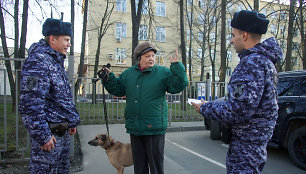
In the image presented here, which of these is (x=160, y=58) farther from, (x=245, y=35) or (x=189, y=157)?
(x=245, y=35)

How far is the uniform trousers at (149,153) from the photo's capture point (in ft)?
9.25

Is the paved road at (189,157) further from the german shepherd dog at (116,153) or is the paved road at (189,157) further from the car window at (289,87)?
the car window at (289,87)

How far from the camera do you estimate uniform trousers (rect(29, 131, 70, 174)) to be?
2.10 metres

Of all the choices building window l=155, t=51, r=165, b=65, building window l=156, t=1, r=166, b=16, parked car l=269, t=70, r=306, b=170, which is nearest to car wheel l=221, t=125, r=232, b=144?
parked car l=269, t=70, r=306, b=170

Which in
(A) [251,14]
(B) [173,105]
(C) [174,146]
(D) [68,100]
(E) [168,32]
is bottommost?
(C) [174,146]

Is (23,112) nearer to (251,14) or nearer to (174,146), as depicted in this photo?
(251,14)

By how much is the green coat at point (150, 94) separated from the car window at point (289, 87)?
319 centimetres

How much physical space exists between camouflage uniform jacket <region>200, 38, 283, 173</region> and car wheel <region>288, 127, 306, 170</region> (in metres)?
3.25

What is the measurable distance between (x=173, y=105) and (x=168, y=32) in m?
25.6

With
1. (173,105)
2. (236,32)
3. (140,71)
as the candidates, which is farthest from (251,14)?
(173,105)

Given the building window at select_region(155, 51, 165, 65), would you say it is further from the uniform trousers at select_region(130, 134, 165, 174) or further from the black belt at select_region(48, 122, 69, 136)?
the black belt at select_region(48, 122, 69, 136)

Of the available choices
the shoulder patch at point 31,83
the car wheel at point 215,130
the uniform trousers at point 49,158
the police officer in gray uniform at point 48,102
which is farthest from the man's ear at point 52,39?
the car wheel at point 215,130

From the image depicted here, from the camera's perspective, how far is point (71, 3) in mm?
11148

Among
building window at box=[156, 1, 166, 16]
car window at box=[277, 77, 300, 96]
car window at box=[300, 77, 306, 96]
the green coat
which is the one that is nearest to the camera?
the green coat
